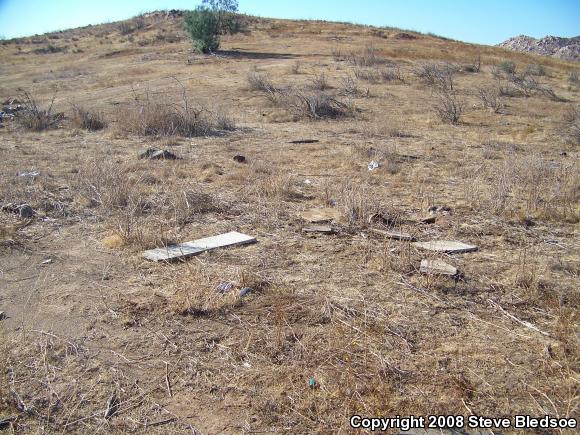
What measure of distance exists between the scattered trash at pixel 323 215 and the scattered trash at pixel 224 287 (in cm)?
171

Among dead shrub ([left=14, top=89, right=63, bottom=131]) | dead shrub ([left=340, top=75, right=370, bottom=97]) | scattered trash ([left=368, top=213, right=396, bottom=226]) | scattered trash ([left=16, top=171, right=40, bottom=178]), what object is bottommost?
scattered trash ([left=368, top=213, right=396, bottom=226])

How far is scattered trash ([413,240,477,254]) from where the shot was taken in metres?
4.69

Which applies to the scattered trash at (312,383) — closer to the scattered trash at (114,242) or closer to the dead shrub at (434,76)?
the scattered trash at (114,242)

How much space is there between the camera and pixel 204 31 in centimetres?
2661

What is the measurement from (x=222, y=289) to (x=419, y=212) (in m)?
2.87

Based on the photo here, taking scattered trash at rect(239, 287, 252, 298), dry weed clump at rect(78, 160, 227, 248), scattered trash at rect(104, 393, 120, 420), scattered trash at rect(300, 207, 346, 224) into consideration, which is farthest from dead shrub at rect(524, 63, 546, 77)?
scattered trash at rect(104, 393, 120, 420)

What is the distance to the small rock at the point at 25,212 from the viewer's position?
554 centimetres

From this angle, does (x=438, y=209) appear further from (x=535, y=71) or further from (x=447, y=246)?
(x=535, y=71)

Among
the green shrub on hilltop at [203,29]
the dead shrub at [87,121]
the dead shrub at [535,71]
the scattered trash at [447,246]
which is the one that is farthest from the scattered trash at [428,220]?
the green shrub on hilltop at [203,29]

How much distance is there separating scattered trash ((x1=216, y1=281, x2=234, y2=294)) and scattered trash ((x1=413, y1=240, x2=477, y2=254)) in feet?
6.12

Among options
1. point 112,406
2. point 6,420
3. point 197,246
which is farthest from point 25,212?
point 112,406

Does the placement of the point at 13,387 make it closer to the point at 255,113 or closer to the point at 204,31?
the point at 255,113

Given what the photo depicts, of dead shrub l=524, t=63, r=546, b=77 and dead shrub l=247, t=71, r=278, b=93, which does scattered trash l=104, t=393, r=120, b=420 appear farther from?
dead shrub l=524, t=63, r=546, b=77

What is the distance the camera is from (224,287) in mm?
3945
